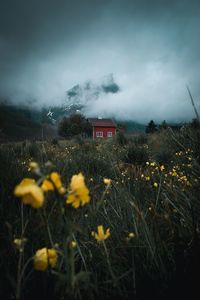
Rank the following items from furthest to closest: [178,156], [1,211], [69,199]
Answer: [178,156]
[1,211]
[69,199]

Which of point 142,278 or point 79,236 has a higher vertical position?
point 79,236

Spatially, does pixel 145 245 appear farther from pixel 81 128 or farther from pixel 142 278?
pixel 81 128

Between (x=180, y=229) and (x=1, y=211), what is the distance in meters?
1.16

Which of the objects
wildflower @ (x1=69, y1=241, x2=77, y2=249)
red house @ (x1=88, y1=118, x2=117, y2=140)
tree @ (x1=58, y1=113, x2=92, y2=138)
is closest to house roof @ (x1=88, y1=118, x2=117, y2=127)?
red house @ (x1=88, y1=118, x2=117, y2=140)

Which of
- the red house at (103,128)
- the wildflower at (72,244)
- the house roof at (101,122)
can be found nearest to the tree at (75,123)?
the red house at (103,128)

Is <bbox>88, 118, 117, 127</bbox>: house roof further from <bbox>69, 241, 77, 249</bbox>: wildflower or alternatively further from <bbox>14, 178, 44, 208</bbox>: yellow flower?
<bbox>14, 178, 44, 208</bbox>: yellow flower

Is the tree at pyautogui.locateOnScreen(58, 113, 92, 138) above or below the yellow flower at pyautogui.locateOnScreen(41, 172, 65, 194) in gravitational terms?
above

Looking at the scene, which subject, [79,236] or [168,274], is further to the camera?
[79,236]

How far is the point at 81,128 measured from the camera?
51.8 metres

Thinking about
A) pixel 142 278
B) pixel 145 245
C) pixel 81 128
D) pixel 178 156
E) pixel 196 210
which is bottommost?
pixel 142 278

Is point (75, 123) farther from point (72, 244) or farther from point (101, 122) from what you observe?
point (72, 244)

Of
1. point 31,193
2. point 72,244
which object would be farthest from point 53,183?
point 72,244

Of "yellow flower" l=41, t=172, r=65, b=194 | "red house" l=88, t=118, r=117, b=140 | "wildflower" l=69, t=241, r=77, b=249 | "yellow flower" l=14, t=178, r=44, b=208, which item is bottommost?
"wildflower" l=69, t=241, r=77, b=249

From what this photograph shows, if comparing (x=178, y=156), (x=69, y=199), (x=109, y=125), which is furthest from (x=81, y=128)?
(x=69, y=199)
